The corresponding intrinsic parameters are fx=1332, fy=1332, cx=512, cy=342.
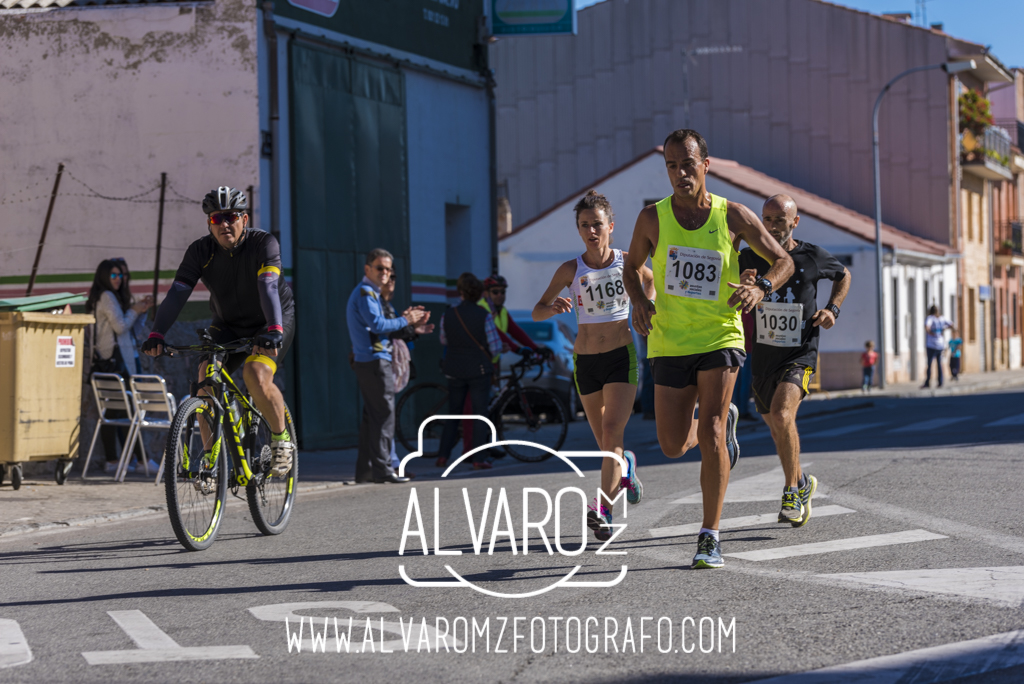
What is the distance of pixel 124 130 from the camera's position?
15.2 meters

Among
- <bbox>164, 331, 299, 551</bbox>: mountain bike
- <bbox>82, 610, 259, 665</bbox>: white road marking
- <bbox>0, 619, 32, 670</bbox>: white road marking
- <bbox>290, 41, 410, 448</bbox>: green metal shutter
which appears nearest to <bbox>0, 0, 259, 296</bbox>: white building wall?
<bbox>290, 41, 410, 448</bbox>: green metal shutter

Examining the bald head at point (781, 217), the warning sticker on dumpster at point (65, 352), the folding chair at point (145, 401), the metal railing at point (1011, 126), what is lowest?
the folding chair at point (145, 401)

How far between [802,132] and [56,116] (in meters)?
32.4

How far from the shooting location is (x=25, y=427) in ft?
36.0

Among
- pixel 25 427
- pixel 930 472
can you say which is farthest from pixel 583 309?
pixel 25 427

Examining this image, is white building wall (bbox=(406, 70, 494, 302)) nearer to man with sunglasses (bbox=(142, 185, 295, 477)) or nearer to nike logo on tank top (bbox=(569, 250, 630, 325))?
man with sunglasses (bbox=(142, 185, 295, 477))

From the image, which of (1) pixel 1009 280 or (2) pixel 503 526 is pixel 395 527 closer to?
(2) pixel 503 526

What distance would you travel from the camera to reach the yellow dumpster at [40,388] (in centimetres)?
1093

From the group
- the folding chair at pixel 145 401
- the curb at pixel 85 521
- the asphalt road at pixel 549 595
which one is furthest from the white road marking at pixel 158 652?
the folding chair at pixel 145 401

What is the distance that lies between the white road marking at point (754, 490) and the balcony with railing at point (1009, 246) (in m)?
46.6

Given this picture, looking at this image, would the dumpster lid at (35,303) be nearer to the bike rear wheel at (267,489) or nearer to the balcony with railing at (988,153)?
the bike rear wheel at (267,489)

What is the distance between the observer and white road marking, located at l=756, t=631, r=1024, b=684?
4.41m

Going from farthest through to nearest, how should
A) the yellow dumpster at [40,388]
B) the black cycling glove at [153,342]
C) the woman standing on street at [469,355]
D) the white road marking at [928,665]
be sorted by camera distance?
the woman standing on street at [469,355], the yellow dumpster at [40,388], the black cycling glove at [153,342], the white road marking at [928,665]

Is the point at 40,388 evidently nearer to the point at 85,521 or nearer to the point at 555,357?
the point at 85,521
